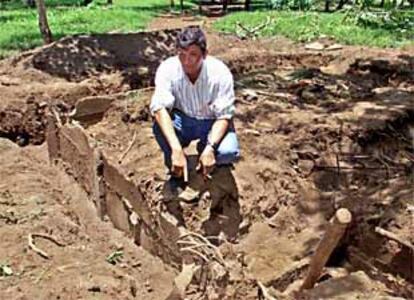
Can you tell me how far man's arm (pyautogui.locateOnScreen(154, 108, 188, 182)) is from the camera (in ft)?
15.7

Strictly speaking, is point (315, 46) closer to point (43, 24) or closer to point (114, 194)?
point (43, 24)

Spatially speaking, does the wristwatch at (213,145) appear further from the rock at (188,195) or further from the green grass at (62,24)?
the green grass at (62,24)

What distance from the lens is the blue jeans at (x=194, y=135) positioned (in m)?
5.04

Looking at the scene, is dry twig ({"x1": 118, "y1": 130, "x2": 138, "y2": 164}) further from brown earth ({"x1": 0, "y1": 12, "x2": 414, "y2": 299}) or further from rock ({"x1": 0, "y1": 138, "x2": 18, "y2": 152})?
rock ({"x1": 0, "y1": 138, "x2": 18, "y2": 152})

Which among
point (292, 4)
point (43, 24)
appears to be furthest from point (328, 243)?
point (43, 24)

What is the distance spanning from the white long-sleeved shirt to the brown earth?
0.57 metres

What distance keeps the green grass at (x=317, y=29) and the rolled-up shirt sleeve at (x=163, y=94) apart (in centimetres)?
762

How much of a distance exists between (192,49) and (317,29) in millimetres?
9126

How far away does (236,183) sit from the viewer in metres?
5.79

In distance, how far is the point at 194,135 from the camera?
17.2ft

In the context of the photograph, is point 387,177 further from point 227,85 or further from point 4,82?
point 4,82

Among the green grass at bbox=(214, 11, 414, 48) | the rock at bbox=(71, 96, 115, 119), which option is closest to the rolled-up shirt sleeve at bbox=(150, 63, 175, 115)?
the rock at bbox=(71, 96, 115, 119)

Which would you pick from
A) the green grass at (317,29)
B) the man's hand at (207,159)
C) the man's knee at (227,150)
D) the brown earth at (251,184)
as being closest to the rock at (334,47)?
the green grass at (317,29)

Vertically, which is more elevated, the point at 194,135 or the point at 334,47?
the point at 194,135
